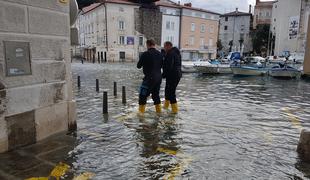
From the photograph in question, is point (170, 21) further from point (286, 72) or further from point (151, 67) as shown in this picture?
point (151, 67)

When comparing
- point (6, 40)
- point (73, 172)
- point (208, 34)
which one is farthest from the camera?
point (208, 34)

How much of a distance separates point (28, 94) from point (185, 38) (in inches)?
2008

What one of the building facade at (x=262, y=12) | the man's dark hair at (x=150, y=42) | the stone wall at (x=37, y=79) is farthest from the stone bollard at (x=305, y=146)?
the building facade at (x=262, y=12)

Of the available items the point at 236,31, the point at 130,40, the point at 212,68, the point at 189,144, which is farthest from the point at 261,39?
the point at 189,144

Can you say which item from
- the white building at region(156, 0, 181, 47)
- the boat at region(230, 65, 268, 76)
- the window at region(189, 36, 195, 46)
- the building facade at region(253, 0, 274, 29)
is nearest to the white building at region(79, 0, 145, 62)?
the white building at region(156, 0, 181, 47)

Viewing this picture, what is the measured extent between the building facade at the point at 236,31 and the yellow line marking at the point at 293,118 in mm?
60024

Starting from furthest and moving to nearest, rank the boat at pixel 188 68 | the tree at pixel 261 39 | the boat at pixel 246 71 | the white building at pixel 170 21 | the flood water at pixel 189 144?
the tree at pixel 261 39, the white building at pixel 170 21, the boat at pixel 188 68, the boat at pixel 246 71, the flood water at pixel 189 144

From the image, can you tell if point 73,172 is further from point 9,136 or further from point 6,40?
point 6,40

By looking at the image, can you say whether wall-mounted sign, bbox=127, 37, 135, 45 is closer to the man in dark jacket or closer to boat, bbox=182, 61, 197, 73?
boat, bbox=182, 61, 197, 73

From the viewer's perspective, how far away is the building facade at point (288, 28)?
44.6 m

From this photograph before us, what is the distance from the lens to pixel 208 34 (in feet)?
190

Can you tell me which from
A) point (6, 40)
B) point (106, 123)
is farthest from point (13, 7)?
point (106, 123)

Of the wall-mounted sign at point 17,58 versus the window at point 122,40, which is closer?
the wall-mounted sign at point 17,58

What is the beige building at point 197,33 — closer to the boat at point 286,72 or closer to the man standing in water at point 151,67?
the boat at point 286,72
